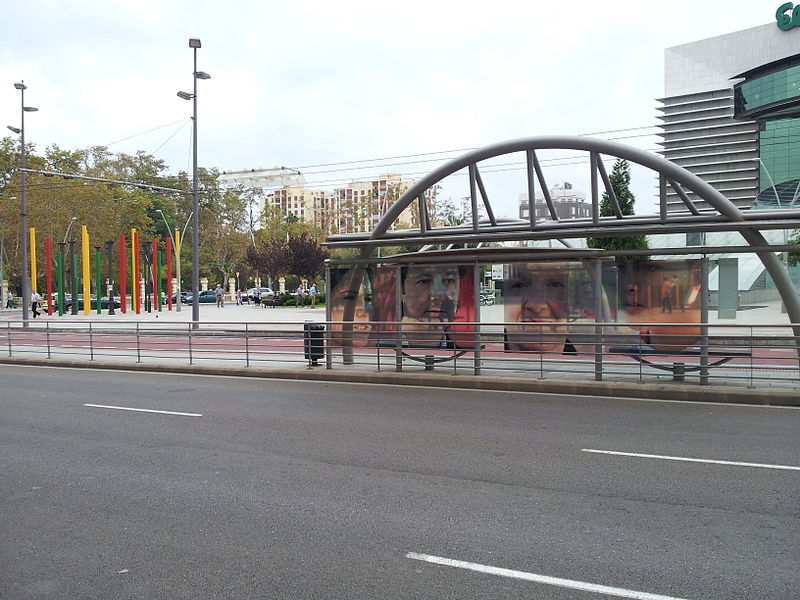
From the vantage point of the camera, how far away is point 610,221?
13039 millimetres

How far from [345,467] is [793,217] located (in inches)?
345

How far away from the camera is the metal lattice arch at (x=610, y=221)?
12180mm

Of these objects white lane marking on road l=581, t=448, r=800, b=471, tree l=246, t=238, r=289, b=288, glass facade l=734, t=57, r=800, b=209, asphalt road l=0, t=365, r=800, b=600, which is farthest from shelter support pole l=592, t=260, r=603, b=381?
glass facade l=734, t=57, r=800, b=209

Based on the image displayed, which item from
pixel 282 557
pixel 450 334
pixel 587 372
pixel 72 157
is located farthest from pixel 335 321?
pixel 72 157

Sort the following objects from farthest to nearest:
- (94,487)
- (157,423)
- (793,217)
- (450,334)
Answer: (450,334) < (793,217) < (157,423) < (94,487)

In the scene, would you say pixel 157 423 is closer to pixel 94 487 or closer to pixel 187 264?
pixel 94 487

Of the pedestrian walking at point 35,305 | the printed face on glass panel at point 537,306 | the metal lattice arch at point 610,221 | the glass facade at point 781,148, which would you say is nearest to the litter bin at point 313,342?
the metal lattice arch at point 610,221

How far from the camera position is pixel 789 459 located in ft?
24.1

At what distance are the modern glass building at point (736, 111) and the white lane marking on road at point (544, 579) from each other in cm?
10170

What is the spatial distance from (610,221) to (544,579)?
9.65 meters

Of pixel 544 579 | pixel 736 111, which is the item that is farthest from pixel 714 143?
pixel 544 579

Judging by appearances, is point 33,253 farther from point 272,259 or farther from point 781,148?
point 781,148

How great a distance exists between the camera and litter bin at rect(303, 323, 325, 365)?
15.2 metres

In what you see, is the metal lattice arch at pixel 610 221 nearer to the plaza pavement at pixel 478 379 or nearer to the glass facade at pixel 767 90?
the plaza pavement at pixel 478 379
